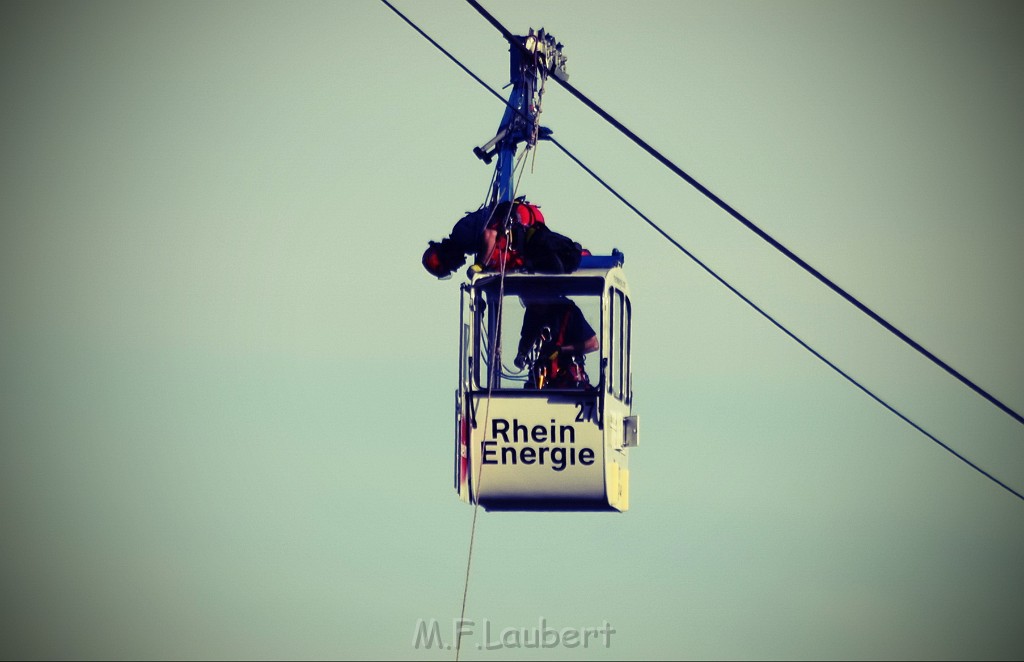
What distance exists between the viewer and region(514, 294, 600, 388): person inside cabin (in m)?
20.5

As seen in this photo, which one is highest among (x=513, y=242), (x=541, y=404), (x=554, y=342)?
(x=513, y=242)

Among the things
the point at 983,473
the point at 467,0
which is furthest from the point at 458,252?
the point at 983,473

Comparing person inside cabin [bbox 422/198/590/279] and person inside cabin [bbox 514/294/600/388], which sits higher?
person inside cabin [bbox 422/198/590/279]

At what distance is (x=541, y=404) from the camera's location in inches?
774

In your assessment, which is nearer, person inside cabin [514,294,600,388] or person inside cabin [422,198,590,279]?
person inside cabin [422,198,590,279]

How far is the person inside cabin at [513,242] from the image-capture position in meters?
19.9

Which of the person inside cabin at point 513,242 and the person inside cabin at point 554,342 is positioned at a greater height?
the person inside cabin at point 513,242

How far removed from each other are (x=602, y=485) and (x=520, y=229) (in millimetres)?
2590

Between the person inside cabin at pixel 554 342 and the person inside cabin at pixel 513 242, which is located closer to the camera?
the person inside cabin at pixel 513 242

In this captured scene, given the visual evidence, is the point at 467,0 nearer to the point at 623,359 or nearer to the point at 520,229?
the point at 520,229

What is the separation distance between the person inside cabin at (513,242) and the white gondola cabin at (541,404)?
162 mm

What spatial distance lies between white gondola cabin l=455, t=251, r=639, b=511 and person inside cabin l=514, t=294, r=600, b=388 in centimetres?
2

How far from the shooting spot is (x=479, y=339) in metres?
20.5

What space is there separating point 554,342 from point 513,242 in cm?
125
